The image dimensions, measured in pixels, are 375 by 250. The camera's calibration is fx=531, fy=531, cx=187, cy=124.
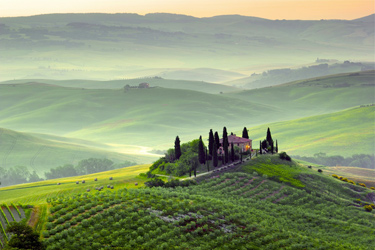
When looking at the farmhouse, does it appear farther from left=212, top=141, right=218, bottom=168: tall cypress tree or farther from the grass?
left=212, top=141, right=218, bottom=168: tall cypress tree

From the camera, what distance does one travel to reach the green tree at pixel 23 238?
7381cm

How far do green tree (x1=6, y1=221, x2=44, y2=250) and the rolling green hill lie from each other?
2088mm

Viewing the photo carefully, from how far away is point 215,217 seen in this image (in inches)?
3750

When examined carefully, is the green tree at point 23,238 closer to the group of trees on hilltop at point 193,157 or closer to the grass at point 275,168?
the group of trees on hilltop at point 193,157

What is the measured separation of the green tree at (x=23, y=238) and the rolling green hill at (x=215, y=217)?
209 cm

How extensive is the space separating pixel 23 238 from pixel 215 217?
34.8 meters

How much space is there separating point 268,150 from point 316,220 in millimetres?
54094

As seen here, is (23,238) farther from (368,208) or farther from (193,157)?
(368,208)

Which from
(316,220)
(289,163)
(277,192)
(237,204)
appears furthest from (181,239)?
(289,163)

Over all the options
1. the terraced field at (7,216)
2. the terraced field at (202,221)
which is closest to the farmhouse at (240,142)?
the terraced field at (202,221)

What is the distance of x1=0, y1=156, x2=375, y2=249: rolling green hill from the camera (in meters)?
83.5

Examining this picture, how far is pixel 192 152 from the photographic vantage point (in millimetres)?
143750

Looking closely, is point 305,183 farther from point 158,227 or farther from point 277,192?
point 158,227

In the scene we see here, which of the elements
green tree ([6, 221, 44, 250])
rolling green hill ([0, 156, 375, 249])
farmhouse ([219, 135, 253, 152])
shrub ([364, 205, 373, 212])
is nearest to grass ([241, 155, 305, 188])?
rolling green hill ([0, 156, 375, 249])
